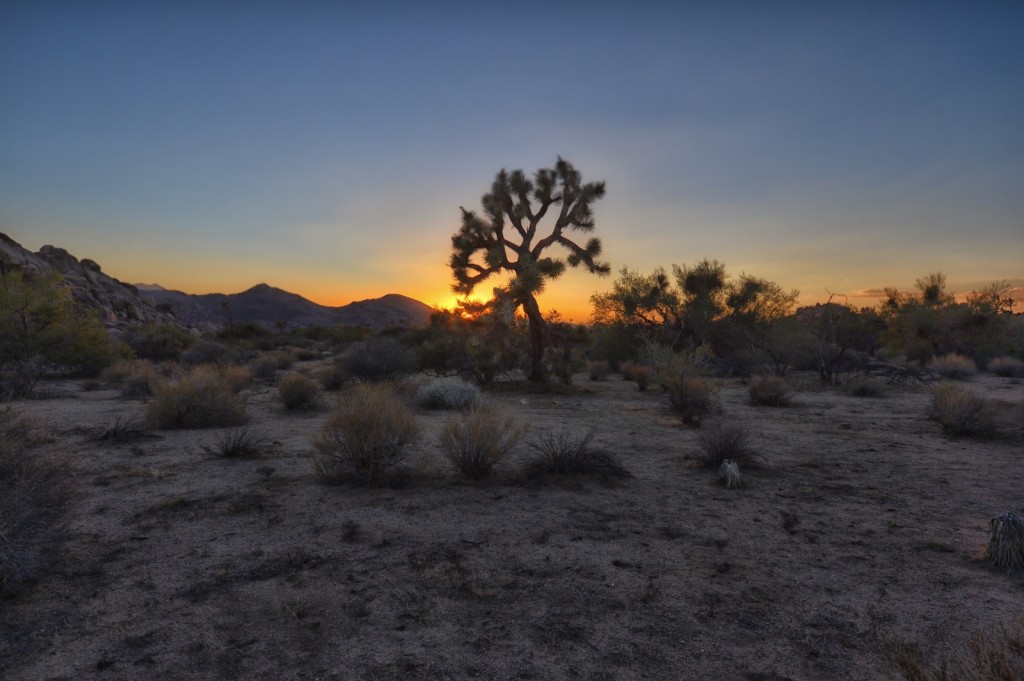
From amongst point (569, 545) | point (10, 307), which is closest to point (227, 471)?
point (569, 545)

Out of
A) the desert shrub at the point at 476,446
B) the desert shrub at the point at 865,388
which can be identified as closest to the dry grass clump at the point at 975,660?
the desert shrub at the point at 476,446

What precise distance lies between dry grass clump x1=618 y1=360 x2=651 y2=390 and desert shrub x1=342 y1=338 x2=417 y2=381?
7932mm

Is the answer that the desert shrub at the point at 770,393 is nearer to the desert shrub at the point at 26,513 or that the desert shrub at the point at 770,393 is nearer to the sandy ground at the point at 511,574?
the sandy ground at the point at 511,574

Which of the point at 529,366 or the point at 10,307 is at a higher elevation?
the point at 10,307

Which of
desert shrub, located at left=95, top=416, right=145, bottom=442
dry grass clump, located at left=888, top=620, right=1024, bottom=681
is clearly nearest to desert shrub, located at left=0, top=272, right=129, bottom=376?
desert shrub, located at left=95, top=416, right=145, bottom=442

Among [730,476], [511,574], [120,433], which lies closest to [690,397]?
[730,476]

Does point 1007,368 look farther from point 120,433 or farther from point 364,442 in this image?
point 120,433

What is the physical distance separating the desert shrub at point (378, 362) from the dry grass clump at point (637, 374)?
7932mm

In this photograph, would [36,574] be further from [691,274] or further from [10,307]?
[691,274]

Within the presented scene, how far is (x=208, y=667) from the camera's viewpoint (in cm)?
293

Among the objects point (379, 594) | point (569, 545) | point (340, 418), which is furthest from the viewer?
point (340, 418)

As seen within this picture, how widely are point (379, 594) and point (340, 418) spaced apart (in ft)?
10.0

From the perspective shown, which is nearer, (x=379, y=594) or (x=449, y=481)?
(x=379, y=594)

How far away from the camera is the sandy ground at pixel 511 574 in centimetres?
305
